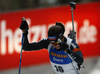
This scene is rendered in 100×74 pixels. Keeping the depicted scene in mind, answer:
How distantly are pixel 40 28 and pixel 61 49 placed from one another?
17.6 ft

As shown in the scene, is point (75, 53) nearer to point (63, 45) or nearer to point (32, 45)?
point (63, 45)

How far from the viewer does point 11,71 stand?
949cm

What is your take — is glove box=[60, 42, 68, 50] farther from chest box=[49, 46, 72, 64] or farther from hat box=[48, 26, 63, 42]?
chest box=[49, 46, 72, 64]

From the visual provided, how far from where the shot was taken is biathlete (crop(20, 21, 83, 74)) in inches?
165

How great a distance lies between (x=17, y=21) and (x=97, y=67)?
3.19 metres

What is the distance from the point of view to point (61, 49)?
4.46 metres

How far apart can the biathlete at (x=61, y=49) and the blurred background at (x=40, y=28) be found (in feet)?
15.0

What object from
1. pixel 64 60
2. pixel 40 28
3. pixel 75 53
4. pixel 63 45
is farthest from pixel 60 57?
pixel 40 28

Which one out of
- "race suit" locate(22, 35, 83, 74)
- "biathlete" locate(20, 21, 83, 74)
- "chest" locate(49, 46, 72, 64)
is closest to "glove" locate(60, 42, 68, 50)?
"biathlete" locate(20, 21, 83, 74)

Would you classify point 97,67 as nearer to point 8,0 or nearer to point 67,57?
point 8,0

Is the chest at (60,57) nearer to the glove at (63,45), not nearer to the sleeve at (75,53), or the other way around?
the sleeve at (75,53)

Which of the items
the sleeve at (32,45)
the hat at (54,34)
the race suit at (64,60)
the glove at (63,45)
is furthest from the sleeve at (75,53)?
the sleeve at (32,45)

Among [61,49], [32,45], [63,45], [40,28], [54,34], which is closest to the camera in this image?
[63,45]

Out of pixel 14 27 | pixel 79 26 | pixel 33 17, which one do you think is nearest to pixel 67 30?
pixel 79 26
